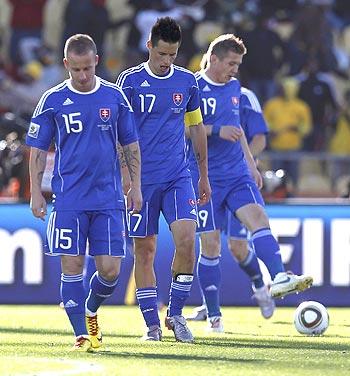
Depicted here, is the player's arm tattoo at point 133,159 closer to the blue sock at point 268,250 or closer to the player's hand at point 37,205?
the player's hand at point 37,205

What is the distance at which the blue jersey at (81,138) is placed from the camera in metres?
8.55

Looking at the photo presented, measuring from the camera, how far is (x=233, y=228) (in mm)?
12203

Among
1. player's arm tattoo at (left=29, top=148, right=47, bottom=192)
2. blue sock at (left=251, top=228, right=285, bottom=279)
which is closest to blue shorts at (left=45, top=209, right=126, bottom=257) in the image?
player's arm tattoo at (left=29, top=148, right=47, bottom=192)

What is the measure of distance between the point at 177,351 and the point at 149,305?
0.92m

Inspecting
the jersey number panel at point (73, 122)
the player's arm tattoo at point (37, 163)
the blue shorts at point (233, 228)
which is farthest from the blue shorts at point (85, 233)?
the blue shorts at point (233, 228)

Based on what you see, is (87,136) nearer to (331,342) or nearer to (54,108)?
(54,108)

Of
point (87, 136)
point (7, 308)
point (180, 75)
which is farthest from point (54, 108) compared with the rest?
point (7, 308)

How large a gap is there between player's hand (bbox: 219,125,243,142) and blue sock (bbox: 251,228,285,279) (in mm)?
780

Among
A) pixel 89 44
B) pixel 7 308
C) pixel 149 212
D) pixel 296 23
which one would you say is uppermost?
pixel 296 23

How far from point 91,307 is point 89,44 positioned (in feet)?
6.06

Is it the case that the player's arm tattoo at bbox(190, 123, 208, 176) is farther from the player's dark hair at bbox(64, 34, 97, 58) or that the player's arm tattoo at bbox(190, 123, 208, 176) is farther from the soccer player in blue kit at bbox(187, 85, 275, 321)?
the soccer player in blue kit at bbox(187, 85, 275, 321)

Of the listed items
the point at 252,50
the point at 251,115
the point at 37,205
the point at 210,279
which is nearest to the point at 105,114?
the point at 37,205

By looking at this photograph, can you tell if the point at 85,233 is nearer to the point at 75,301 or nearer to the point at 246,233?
the point at 75,301

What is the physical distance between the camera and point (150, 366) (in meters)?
7.62
